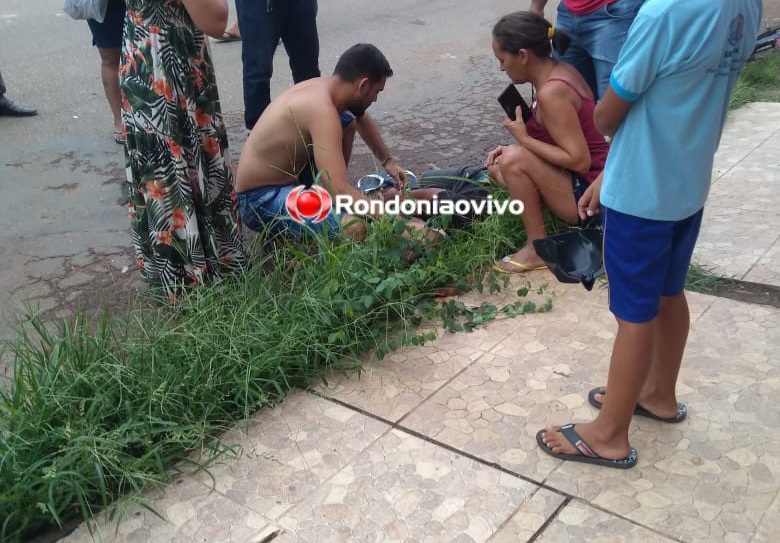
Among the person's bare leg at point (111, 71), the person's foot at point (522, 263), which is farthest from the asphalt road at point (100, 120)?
the person's foot at point (522, 263)

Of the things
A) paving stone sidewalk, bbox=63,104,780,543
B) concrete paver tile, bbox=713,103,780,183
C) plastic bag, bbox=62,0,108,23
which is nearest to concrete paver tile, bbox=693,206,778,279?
paving stone sidewalk, bbox=63,104,780,543

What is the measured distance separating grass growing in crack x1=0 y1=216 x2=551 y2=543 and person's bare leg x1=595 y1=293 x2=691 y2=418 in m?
0.79

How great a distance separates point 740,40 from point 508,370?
4.37 feet

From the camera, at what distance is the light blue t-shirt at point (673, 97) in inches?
79.4

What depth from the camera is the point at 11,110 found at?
605cm

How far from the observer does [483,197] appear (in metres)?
3.99

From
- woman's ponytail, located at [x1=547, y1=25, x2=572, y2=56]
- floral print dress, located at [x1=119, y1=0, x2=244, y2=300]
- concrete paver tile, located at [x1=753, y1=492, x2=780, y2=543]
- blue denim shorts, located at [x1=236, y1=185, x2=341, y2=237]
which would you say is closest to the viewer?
concrete paver tile, located at [x1=753, y1=492, x2=780, y2=543]

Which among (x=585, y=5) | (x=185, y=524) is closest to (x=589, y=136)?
(x=585, y=5)

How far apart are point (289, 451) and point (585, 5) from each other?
8.43 feet

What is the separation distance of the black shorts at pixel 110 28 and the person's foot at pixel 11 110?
1.31 metres

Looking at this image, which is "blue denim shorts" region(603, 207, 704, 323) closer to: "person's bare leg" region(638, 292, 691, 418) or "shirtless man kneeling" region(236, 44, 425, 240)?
"person's bare leg" region(638, 292, 691, 418)

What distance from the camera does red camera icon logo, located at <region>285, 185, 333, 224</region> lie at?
3.53 meters

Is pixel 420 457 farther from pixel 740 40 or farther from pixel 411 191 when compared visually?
pixel 411 191

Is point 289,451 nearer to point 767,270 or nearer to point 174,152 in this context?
point 174,152
